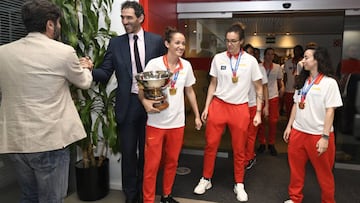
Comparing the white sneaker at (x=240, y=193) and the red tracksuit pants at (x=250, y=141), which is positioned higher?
the red tracksuit pants at (x=250, y=141)

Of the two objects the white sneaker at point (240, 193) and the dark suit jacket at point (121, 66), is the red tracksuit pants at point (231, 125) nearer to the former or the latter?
the white sneaker at point (240, 193)

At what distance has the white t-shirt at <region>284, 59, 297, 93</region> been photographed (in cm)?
483

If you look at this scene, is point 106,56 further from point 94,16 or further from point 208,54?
point 208,54

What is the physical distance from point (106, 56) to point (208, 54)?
2384 millimetres

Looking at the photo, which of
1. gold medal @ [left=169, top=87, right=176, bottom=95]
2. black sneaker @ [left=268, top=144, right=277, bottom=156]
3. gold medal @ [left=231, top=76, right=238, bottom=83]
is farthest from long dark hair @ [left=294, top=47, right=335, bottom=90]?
black sneaker @ [left=268, top=144, right=277, bottom=156]

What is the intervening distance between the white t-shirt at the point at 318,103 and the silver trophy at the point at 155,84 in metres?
1.14

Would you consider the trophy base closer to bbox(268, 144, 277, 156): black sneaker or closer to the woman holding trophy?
the woman holding trophy

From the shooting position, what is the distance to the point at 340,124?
395 cm

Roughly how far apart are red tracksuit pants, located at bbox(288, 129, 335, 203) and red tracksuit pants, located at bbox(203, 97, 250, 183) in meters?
0.45

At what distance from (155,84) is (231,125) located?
100 centimetres

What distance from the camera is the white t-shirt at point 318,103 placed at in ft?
7.38

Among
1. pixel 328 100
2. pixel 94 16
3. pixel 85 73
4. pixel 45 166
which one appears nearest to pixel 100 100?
pixel 94 16

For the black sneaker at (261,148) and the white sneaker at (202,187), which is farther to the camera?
the black sneaker at (261,148)

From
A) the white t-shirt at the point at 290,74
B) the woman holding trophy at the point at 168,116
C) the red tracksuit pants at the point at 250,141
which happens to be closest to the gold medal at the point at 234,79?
the woman holding trophy at the point at 168,116
